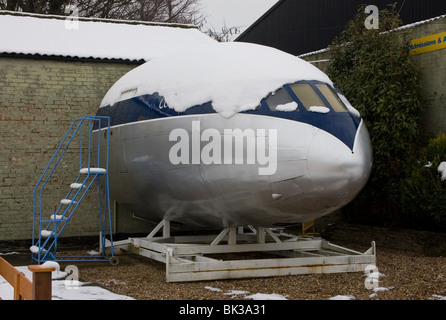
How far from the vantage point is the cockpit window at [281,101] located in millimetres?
9867

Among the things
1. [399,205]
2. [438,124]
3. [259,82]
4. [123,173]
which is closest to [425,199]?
[399,205]

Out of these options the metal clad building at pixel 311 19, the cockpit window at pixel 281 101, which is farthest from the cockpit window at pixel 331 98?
the metal clad building at pixel 311 19

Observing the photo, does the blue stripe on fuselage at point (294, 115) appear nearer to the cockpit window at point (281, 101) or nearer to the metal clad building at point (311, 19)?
the cockpit window at point (281, 101)

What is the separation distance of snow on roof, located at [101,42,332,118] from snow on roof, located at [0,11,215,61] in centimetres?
363

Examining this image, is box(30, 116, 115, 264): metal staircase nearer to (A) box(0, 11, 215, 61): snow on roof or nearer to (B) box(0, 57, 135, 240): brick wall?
(B) box(0, 57, 135, 240): brick wall

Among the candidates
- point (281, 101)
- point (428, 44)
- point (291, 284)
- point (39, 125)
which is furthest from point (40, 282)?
point (428, 44)

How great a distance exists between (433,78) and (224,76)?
6.28 meters

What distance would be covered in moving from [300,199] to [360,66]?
6.45 m

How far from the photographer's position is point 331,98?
410 inches

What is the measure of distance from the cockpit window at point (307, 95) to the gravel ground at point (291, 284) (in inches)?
99.5

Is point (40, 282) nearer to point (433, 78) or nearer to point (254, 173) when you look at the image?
point (254, 173)

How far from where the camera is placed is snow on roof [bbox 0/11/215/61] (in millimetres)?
14688

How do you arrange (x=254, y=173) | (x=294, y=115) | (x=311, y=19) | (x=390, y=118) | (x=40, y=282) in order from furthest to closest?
1. (x=311, y=19)
2. (x=390, y=118)
3. (x=294, y=115)
4. (x=254, y=173)
5. (x=40, y=282)

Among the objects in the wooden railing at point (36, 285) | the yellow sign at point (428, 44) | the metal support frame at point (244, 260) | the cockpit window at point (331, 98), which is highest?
the yellow sign at point (428, 44)
